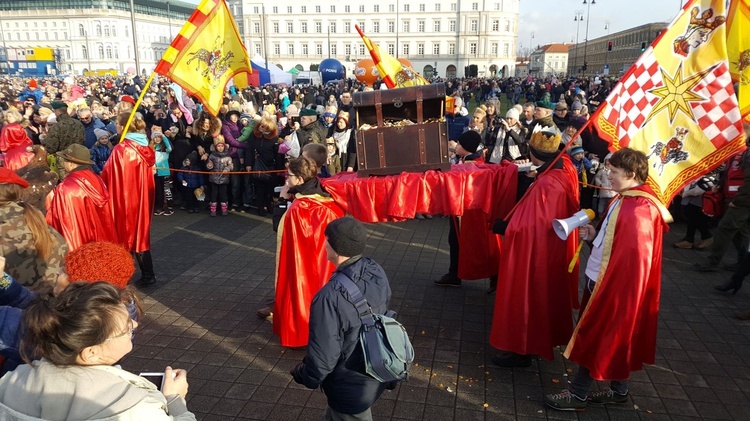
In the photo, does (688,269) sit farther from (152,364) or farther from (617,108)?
(152,364)

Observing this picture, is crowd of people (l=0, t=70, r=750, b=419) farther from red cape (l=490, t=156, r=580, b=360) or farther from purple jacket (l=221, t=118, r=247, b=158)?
purple jacket (l=221, t=118, r=247, b=158)

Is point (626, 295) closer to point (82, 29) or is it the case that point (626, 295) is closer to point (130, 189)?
point (130, 189)

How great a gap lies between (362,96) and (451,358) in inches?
95.6

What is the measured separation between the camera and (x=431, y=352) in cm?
453

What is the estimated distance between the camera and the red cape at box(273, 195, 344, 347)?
170 inches

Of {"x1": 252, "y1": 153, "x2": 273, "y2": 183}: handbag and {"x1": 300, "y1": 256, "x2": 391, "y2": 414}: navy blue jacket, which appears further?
{"x1": 252, "y1": 153, "x2": 273, "y2": 183}: handbag

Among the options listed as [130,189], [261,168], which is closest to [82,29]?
[261,168]

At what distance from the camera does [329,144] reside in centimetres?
911

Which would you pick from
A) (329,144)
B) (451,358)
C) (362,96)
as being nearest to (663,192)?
(451,358)

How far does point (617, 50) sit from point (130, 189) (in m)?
102

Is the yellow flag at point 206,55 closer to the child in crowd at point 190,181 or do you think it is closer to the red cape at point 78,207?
the red cape at point 78,207

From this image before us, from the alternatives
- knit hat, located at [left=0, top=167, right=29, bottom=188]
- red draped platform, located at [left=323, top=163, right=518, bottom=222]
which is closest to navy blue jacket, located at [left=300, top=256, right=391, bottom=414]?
red draped platform, located at [left=323, top=163, right=518, bottom=222]

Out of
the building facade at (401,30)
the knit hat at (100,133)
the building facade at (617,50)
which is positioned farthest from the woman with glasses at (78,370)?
the building facade at (401,30)

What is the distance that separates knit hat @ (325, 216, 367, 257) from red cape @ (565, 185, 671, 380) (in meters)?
1.79
